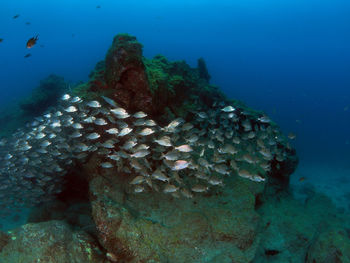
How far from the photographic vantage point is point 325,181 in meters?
24.8

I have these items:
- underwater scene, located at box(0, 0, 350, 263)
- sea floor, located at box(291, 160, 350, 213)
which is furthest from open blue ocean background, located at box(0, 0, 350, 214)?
underwater scene, located at box(0, 0, 350, 263)

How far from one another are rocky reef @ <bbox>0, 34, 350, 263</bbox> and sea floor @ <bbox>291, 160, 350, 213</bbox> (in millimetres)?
3504

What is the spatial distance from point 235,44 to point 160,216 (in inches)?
7259

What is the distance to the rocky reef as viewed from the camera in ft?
18.1

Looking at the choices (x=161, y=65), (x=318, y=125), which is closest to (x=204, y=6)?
(x=318, y=125)

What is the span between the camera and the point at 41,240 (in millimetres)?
5531

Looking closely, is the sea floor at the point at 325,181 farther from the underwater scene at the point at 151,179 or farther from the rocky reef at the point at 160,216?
the rocky reef at the point at 160,216

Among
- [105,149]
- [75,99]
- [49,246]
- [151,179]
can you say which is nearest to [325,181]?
[151,179]

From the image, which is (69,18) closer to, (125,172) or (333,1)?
(333,1)

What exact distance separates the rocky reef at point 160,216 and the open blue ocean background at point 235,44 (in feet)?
262

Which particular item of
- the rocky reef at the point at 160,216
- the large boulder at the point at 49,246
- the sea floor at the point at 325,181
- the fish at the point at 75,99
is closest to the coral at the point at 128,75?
the rocky reef at the point at 160,216

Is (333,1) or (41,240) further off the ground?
(333,1)

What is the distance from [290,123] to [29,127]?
69474 millimetres

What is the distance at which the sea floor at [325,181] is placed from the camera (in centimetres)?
1786
